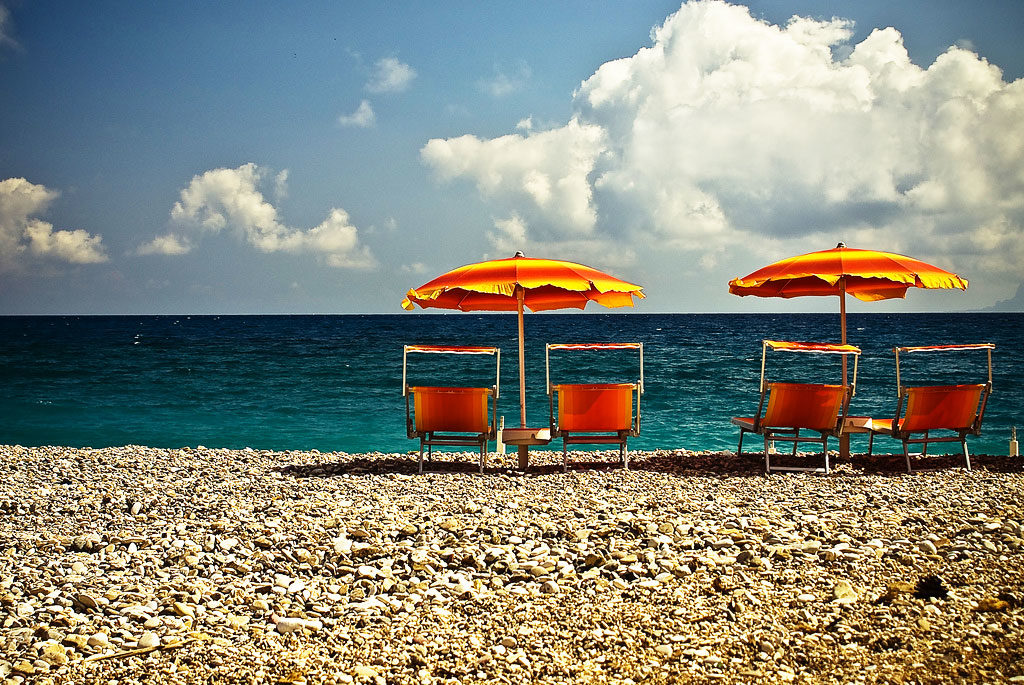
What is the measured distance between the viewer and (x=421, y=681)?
3266 millimetres

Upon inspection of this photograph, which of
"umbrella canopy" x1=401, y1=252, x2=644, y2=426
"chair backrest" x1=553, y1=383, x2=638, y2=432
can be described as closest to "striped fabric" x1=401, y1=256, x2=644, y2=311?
"umbrella canopy" x1=401, y1=252, x2=644, y2=426

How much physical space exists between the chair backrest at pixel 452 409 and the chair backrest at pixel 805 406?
2.85 meters

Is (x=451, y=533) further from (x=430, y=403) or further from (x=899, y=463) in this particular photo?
(x=899, y=463)

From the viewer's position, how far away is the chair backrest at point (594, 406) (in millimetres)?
7773

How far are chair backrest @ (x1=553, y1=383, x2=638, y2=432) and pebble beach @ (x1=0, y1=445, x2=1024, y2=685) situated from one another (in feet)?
2.73

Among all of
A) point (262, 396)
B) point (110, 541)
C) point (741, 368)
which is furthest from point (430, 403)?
point (741, 368)

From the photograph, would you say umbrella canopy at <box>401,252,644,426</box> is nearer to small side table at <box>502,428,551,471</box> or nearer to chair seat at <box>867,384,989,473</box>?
small side table at <box>502,428,551,471</box>

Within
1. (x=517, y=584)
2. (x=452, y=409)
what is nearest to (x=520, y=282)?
(x=452, y=409)

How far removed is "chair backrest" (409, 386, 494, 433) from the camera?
25.0 feet

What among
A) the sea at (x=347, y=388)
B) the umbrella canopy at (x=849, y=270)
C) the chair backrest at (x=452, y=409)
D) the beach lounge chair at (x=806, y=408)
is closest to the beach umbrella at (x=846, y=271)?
the umbrella canopy at (x=849, y=270)

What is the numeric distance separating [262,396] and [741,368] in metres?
18.8

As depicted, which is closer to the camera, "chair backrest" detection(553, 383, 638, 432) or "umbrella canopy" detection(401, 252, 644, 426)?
"umbrella canopy" detection(401, 252, 644, 426)

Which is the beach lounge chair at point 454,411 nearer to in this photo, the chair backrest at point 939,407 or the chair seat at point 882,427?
the chair seat at point 882,427

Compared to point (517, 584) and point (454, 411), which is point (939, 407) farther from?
point (517, 584)
